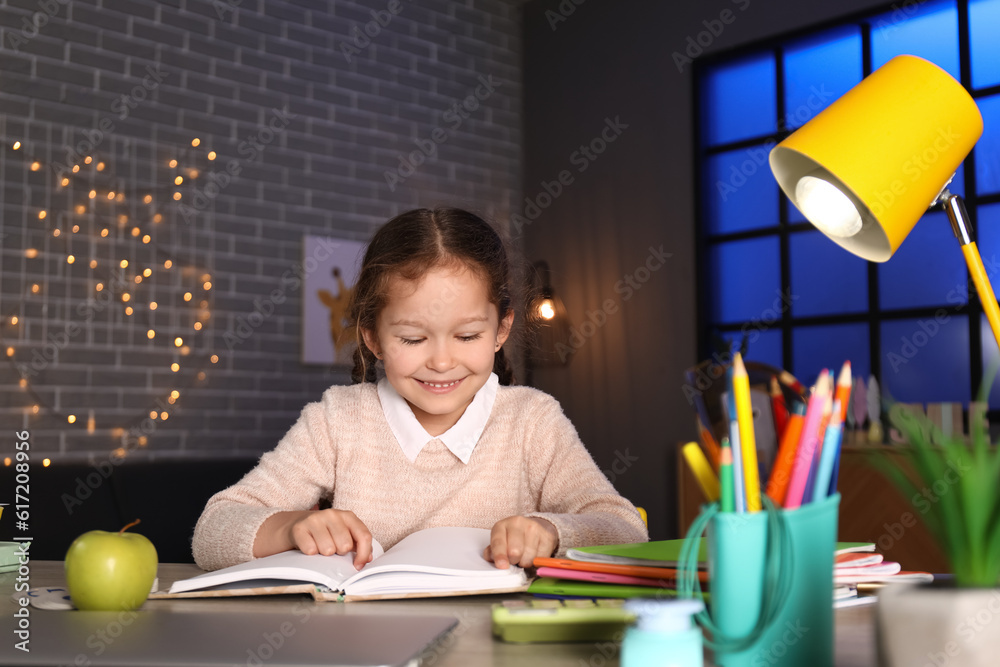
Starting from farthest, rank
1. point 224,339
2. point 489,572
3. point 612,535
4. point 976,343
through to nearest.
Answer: point 224,339 < point 976,343 < point 612,535 < point 489,572

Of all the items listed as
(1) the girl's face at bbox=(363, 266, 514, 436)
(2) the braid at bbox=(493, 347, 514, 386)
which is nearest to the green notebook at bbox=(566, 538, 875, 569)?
(1) the girl's face at bbox=(363, 266, 514, 436)

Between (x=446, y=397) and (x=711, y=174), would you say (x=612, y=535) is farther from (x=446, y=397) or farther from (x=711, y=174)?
(x=711, y=174)

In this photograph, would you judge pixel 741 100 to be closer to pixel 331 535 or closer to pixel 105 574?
pixel 331 535

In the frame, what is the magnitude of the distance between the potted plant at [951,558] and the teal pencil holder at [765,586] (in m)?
0.05

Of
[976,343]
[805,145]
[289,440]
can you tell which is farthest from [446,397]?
[976,343]

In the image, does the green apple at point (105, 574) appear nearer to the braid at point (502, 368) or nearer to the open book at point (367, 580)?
the open book at point (367, 580)

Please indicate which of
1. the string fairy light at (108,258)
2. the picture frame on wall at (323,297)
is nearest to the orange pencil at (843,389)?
the string fairy light at (108,258)

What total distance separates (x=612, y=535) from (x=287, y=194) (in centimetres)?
302

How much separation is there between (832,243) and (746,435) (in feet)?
11.0

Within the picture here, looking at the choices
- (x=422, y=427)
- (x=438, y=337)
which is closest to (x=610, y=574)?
(x=438, y=337)

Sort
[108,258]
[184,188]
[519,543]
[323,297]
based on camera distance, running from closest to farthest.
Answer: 1. [519,543]
2. [108,258]
3. [184,188]
4. [323,297]

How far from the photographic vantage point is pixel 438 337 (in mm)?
1258

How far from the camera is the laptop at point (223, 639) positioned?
21.5 inches

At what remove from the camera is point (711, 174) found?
4094 millimetres
